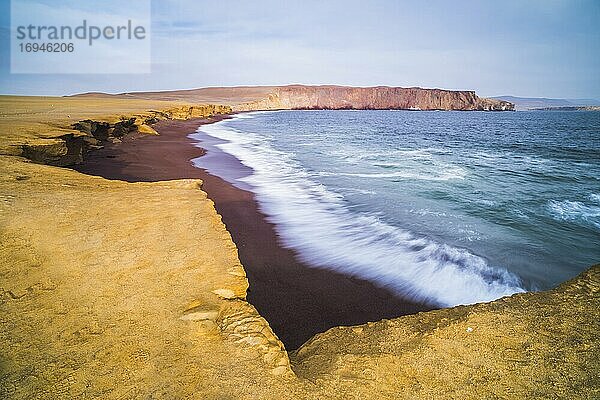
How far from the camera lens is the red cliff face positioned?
15425 cm

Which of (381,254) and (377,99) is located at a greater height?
(377,99)

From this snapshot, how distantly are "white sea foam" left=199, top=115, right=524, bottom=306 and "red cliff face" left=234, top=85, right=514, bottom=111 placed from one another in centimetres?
14143

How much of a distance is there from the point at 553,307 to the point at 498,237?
15.7 feet

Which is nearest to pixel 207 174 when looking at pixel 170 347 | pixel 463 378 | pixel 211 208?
pixel 211 208

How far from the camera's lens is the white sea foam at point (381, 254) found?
5.46 meters

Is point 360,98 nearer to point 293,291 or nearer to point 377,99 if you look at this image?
point 377,99

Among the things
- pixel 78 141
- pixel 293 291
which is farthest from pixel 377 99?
pixel 293 291

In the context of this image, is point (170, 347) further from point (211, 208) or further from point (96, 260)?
point (211, 208)

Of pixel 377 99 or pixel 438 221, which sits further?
pixel 377 99

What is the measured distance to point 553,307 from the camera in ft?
11.2

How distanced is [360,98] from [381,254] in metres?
169

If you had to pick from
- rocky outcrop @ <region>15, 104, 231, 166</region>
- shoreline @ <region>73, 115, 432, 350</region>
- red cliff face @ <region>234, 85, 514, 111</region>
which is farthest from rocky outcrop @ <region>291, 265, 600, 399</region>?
red cliff face @ <region>234, 85, 514, 111</region>

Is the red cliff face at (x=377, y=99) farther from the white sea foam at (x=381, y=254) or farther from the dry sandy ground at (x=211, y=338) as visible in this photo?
the dry sandy ground at (x=211, y=338)

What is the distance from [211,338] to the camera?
273 cm
